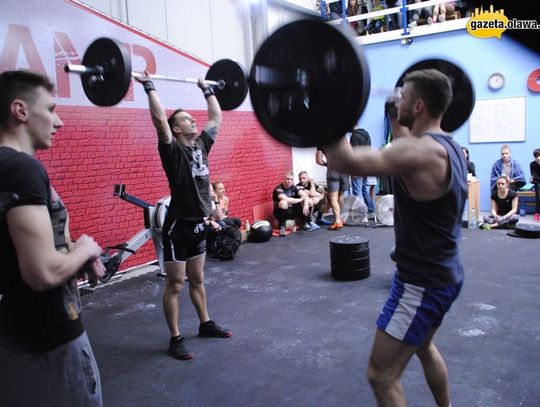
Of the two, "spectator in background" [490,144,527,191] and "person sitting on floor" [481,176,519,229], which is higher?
"spectator in background" [490,144,527,191]

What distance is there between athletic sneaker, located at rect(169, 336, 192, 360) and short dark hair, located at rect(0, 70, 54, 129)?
1.69m

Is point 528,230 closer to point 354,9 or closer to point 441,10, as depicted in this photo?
point 441,10

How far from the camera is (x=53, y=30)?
3.59m

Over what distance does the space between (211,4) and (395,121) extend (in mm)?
4368

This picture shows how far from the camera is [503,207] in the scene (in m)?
5.53

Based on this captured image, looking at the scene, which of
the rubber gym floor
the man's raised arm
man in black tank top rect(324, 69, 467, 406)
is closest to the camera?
man in black tank top rect(324, 69, 467, 406)

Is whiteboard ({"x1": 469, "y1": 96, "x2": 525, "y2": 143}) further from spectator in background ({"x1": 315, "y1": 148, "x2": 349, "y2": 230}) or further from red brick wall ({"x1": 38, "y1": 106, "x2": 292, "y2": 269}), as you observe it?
red brick wall ({"x1": 38, "y1": 106, "x2": 292, "y2": 269})

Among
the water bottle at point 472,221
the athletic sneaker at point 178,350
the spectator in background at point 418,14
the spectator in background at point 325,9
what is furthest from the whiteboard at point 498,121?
the athletic sneaker at point 178,350

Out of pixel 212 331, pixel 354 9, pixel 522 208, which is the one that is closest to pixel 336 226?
pixel 522 208

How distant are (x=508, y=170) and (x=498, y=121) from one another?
0.84m

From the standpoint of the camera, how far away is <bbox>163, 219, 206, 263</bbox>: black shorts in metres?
2.33

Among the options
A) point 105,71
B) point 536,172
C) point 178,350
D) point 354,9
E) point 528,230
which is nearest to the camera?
point 105,71

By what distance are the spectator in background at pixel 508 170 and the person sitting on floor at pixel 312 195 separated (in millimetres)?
2183

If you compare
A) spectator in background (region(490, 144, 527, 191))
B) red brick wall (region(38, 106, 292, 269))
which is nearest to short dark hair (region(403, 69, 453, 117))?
red brick wall (region(38, 106, 292, 269))
